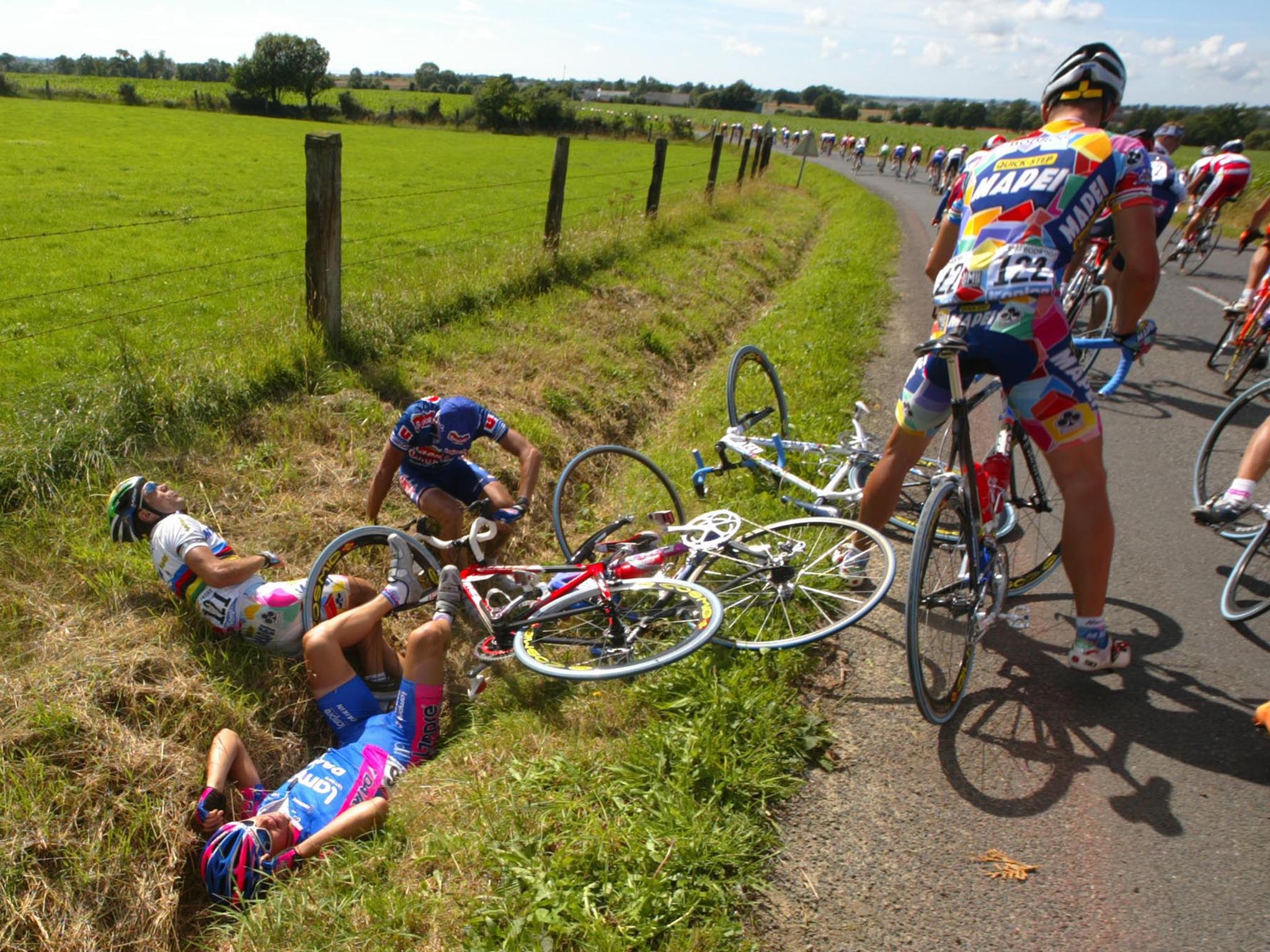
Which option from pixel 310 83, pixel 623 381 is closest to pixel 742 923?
pixel 623 381

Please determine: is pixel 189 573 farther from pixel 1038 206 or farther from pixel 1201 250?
Answer: pixel 1201 250

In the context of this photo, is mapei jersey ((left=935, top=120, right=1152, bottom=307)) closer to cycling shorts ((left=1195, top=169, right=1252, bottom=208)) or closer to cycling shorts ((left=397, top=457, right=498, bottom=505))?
cycling shorts ((left=397, top=457, right=498, bottom=505))

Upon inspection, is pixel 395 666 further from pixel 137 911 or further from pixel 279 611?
pixel 137 911

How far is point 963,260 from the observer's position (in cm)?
309

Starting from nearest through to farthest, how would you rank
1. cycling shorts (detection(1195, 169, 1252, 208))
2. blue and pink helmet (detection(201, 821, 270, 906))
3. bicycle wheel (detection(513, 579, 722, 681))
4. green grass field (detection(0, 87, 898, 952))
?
green grass field (detection(0, 87, 898, 952)) < blue and pink helmet (detection(201, 821, 270, 906)) < bicycle wheel (detection(513, 579, 722, 681)) < cycling shorts (detection(1195, 169, 1252, 208))

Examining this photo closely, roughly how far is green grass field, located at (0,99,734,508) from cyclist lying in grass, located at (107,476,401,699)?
33.9 inches

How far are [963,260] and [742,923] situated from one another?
99.1 inches

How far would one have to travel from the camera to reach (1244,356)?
7129mm

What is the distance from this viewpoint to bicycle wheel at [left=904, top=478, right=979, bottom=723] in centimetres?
314

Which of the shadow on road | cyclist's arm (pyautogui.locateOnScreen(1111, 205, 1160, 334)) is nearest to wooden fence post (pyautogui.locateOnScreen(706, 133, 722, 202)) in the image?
cyclist's arm (pyautogui.locateOnScreen(1111, 205, 1160, 334))

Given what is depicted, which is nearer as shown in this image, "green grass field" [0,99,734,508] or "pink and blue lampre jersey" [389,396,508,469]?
"pink and blue lampre jersey" [389,396,508,469]

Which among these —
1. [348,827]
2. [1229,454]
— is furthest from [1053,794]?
[1229,454]

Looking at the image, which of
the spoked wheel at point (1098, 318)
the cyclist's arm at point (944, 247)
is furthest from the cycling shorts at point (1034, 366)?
the spoked wheel at point (1098, 318)

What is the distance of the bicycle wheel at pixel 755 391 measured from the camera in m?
5.20
